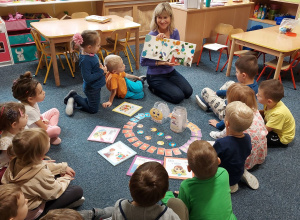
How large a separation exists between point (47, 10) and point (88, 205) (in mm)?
4557

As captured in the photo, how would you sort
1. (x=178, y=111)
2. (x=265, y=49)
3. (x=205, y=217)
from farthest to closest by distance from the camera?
(x=265, y=49)
(x=178, y=111)
(x=205, y=217)

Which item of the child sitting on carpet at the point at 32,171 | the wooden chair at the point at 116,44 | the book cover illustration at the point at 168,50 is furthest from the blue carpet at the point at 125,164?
the wooden chair at the point at 116,44

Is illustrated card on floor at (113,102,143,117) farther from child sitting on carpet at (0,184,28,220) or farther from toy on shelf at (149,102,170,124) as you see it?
child sitting on carpet at (0,184,28,220)

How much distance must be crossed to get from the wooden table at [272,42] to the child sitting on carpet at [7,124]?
11.3 feet

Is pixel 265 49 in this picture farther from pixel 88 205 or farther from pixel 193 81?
pixel 88 205

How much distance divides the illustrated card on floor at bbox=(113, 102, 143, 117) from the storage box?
7.89ft

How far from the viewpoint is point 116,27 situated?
4.30 meters

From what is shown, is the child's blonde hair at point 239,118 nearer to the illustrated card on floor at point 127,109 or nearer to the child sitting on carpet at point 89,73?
the illustrated card on floor at point 127,109

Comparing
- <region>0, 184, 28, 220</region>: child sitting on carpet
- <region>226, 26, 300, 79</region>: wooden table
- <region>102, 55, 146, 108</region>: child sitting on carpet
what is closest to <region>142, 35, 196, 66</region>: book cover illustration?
<region>102, 55, 146, 108</region>: child sitting on carpet

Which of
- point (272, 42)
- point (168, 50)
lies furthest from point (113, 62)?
point (272, 42)

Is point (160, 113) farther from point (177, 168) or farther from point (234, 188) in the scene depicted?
point (234, 188)

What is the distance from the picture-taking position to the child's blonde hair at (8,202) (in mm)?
1295

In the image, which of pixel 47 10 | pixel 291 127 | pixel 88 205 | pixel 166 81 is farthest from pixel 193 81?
pixel 47 10

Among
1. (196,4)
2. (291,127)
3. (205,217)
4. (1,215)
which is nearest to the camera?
(1,215)
